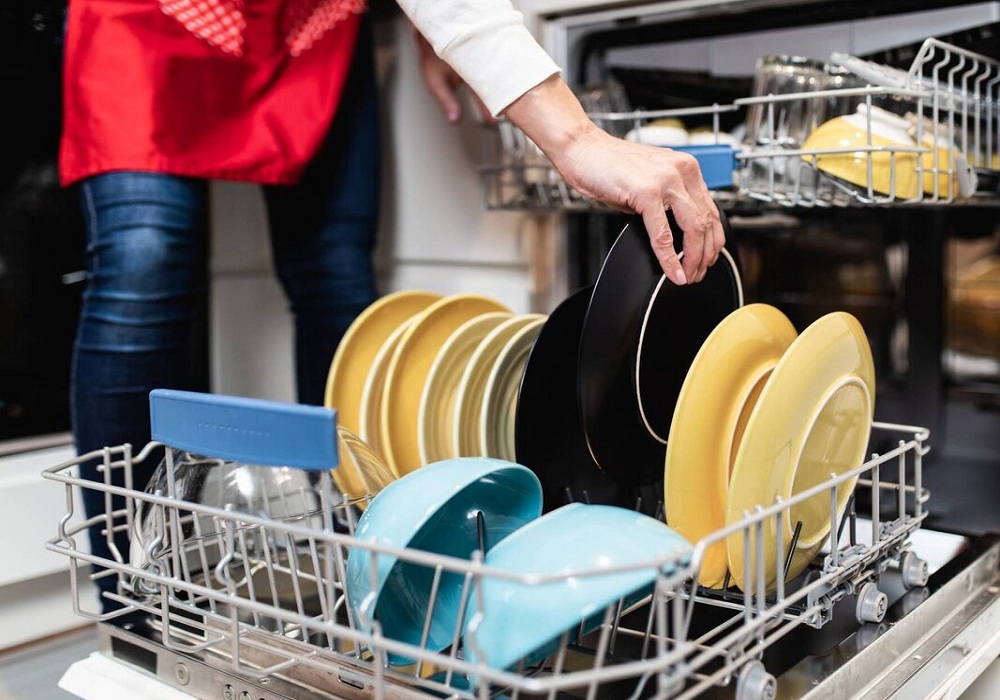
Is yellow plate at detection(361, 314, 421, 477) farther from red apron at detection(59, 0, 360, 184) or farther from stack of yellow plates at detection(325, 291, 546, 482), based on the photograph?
red apron at detection(59, 0, 360, 184)

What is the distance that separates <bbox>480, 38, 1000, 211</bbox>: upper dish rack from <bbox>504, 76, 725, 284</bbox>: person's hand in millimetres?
107

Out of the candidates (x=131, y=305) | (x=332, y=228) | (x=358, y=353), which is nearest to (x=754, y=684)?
(x=358, y=353)

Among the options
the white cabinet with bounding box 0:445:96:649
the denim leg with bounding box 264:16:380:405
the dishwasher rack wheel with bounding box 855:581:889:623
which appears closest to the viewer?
the dishwasher rack wheel with bounding box 855:581:889:623

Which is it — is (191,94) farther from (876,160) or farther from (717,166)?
(876,160)

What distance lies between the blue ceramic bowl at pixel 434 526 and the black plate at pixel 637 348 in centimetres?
9

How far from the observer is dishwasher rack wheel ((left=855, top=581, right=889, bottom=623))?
25.6 inches

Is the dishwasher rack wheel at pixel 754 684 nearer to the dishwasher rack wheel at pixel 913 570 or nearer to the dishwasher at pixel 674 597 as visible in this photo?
the dishwasher at pixel 674 597

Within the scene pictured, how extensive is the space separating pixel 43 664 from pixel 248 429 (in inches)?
24.1

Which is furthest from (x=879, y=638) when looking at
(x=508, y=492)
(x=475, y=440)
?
(x=475, y=440)

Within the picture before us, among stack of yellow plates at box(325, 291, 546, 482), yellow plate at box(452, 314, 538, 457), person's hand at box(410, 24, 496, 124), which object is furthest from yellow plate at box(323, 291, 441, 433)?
person's hand at box(410, 24, 496, 124)

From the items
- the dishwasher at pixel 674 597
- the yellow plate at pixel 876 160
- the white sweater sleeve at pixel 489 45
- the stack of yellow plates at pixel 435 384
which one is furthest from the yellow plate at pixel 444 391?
the yellow plate at pixel 876 160

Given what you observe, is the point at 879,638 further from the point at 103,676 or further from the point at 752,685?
the point at 103,676

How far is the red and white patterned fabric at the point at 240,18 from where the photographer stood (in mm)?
910

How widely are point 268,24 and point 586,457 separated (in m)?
0.56
